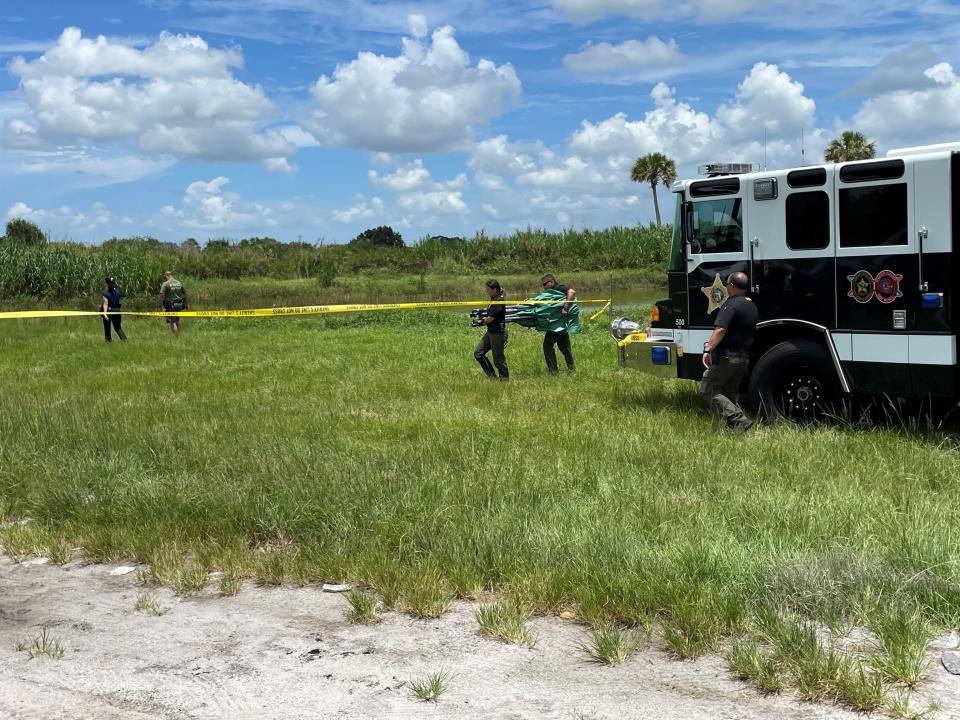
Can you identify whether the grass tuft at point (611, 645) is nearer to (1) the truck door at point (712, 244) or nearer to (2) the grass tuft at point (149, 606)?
(2) the grass tuft at point (149, 606)

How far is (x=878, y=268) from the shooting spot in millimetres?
8406

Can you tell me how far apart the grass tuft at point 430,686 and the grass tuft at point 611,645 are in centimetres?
68

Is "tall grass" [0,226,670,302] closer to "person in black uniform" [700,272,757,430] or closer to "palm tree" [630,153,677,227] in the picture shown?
"palm tree" [630,153,677,227]

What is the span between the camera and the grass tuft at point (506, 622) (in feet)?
14.7

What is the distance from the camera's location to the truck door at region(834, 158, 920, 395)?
823 cm

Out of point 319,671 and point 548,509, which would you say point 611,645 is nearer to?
point 319,671

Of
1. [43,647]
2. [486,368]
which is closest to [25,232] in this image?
[486,368]

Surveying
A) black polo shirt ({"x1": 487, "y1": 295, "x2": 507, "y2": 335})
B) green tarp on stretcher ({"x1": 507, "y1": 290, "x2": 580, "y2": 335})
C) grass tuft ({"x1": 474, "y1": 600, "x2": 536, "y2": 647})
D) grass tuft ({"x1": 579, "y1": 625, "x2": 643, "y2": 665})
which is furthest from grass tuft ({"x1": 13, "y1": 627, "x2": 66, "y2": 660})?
green tarp on stretcher ({"x1": 507, "y1": 290, "x2": 580, "y2": 335})

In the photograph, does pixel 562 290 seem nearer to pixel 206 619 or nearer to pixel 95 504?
pixel 95 504

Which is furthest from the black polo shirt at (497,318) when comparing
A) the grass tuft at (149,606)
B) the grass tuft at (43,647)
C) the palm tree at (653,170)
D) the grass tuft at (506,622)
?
the palm tree at (653,170)

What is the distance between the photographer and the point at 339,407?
444 inches

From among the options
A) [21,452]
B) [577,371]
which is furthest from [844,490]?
[577,371]

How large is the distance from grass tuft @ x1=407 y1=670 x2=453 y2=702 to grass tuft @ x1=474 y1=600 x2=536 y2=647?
1.48 feet

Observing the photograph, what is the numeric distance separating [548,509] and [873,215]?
4.45m
